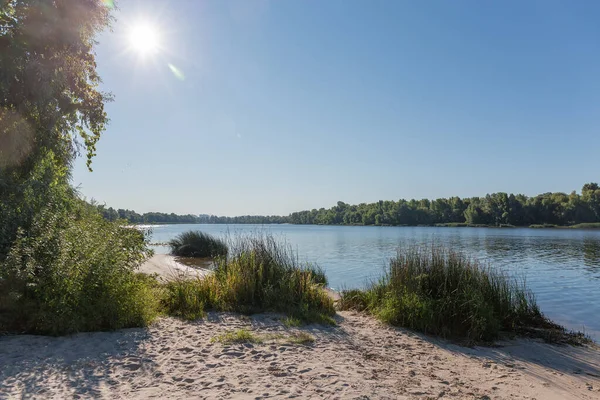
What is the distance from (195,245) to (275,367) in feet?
81.3

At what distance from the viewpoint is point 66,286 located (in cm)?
669

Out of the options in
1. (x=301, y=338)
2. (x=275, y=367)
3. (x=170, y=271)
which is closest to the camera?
(x=275, y=367)

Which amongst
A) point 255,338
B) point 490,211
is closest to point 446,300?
point 255,338

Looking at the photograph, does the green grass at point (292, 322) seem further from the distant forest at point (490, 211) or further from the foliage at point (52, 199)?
the distant forest at point (490, 211)

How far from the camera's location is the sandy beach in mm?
4789

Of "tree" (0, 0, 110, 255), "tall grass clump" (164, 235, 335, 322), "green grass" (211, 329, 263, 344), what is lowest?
"green grass" (211, 329, 263, 344)

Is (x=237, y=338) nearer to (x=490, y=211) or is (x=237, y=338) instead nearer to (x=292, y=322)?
(x=292, y=322)

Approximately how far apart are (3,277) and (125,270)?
6.90 feet

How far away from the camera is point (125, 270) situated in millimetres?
8023

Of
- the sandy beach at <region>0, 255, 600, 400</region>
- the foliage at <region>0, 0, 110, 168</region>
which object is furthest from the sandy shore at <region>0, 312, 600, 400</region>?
the foliage at <region>0, 0, 110, 168</region>

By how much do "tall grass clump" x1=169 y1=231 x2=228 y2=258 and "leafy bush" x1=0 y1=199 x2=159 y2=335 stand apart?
19.6 meters

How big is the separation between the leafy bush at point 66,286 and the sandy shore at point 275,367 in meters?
0.36

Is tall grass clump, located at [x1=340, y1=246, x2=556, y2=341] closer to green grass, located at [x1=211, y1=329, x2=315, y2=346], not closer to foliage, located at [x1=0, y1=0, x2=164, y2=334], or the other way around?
green grass, located at [x1=211, y1=329, x2=315, y2=346]

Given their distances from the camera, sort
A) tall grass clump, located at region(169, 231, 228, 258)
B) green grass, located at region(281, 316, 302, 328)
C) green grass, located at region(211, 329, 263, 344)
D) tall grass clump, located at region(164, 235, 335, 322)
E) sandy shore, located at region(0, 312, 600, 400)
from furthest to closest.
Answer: tall grass clump, located at region(169, 231, 228, 258)
tall grass clump, located at region(164, 235, 335, 322)
green grass, located at region(281, 316, 302, 328)
green grass, located at region(211, 329, 263, 344)
sandy shore, located at region(0, 312, 600, 400)
